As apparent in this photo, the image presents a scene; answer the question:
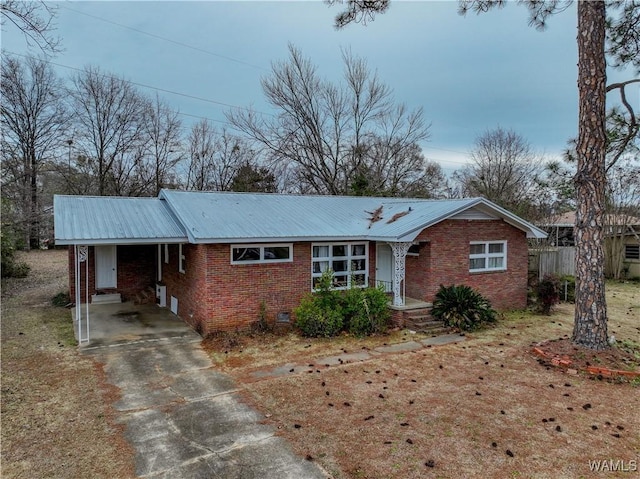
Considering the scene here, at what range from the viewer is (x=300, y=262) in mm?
11070

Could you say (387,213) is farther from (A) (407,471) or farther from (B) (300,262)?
(A) (407,471)

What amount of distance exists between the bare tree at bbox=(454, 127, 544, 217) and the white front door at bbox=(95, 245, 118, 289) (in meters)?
23.4

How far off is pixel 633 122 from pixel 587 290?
4.26 m

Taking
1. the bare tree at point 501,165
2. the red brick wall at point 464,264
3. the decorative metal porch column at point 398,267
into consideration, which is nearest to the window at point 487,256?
the red brick wall at point 464,264

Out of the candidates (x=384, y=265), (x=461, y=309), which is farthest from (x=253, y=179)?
(x=461, y=309)

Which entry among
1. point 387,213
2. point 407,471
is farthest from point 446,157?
point 407,471

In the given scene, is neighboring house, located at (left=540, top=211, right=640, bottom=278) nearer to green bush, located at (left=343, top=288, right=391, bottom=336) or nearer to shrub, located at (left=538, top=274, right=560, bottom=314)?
shrub, located at (left=538, top=274, right=560, bottom=314)

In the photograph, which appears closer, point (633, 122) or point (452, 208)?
point (633, 122)

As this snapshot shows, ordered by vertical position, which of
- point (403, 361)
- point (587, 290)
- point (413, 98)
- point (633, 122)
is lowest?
point (403, 361)

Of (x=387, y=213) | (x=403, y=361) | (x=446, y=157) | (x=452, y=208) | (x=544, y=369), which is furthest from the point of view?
(x=446, y=157)

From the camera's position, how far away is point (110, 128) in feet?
88.3

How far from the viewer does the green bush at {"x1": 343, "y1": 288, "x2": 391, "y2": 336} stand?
1030 centimetres

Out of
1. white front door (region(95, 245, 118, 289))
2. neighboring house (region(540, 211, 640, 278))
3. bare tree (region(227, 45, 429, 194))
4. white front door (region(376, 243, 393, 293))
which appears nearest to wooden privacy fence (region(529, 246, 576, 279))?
neighboring house (region(540, 211, 640, 278))

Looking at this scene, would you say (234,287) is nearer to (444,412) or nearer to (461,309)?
(444,412)
